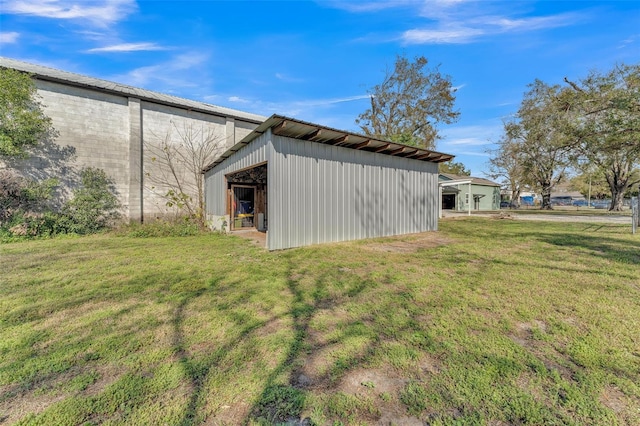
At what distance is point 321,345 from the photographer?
2275mm

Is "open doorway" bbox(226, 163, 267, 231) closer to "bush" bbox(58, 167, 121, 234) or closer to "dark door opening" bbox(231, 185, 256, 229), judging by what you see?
"dark door opening" bbox(231, 185, 256, 229)

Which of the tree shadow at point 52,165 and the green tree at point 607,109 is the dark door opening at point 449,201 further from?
the tree shadow at point 52,165

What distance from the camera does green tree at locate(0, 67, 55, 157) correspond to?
7.61 meters

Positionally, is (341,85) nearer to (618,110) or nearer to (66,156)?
(618,110)

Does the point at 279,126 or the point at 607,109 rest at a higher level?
the point at 607,109

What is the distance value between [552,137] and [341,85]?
18648mm

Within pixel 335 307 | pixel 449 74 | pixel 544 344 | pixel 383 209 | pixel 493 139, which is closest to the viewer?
pixel 544 344

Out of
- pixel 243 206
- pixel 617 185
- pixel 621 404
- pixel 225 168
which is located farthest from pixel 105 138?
pixel 617 185

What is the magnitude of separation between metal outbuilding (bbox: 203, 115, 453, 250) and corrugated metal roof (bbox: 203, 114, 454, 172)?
24 millimetres

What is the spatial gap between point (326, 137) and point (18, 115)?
983cm

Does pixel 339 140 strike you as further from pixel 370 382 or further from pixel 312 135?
pixel 370 382

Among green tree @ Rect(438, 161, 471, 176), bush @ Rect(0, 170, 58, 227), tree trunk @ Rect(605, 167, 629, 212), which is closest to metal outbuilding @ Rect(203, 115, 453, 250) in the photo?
bush @ Rect(0, 170, 58, 227)

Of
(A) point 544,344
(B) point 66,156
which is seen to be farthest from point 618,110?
(B) point 66,156

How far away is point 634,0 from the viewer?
650cm
